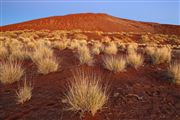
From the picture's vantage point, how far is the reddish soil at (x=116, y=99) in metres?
5.31

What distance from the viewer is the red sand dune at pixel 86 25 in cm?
6106

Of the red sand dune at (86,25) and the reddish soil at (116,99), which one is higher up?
the red sand dune at (86,25)

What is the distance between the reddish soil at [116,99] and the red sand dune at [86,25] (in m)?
50.7

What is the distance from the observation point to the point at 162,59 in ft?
37.7

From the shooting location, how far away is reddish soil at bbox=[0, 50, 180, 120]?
531 centimetres

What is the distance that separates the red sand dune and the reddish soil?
166 feet

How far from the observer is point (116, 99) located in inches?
243

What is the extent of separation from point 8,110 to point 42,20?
218 ft

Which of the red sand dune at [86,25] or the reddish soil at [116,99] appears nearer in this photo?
the reddish soil at [116,99]

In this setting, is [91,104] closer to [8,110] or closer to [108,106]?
[108,106]

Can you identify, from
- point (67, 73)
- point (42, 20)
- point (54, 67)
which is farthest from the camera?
point (42, 20)

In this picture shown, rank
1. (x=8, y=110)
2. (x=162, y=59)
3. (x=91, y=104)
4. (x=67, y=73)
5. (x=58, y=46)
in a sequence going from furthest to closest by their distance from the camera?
1. (x=58, y=46)
2. (x=162, y=59)
3. (x=67, y=73)
4. (x=8, y=110)
5. (x=91, y=104)

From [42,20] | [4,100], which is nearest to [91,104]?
[4,100]

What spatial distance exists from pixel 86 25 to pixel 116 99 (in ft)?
191
